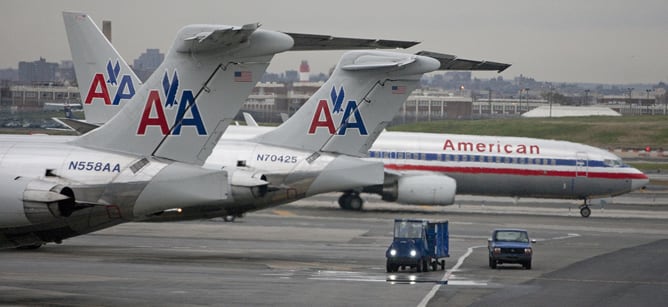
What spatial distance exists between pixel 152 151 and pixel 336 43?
6.07m

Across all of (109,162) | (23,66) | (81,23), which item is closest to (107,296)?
(109,162)

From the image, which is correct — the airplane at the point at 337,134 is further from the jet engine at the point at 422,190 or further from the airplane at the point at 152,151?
the jet engine at the point at 422,190

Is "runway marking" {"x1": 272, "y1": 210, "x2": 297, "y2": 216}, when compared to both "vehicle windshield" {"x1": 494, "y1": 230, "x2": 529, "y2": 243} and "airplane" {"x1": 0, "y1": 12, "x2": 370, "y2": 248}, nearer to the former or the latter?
"vehicle windshield" {"x1": 494, "y1": 230, "x2": 529, "y2": 243}

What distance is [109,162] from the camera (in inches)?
1183

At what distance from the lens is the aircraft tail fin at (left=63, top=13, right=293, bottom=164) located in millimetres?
30578

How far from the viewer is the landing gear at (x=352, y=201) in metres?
72.6

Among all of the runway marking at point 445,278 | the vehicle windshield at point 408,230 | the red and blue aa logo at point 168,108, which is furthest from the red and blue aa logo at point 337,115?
the red and blue aa logo at point 168,108

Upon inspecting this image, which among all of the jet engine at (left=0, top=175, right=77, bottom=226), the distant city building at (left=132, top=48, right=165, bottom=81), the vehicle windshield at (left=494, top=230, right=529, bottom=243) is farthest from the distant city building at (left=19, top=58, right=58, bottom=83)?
the jet engine at (left=0, top=175, right=77, bottom=226)

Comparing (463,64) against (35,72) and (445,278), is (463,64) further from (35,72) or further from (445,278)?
(35,72)

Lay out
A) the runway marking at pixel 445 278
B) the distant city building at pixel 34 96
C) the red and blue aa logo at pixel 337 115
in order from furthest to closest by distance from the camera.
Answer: the distant city building at pixel 34 96 < the red and blue aa logo at pixel 337 115 < the runway marking at pixel 445 278

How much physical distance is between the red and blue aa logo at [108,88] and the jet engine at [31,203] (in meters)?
25.5

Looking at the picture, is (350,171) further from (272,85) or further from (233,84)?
(272,85)

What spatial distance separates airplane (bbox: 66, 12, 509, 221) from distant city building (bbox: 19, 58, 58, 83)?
42.6m

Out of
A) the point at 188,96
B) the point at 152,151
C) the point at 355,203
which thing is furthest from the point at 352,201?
the point at 152,151
